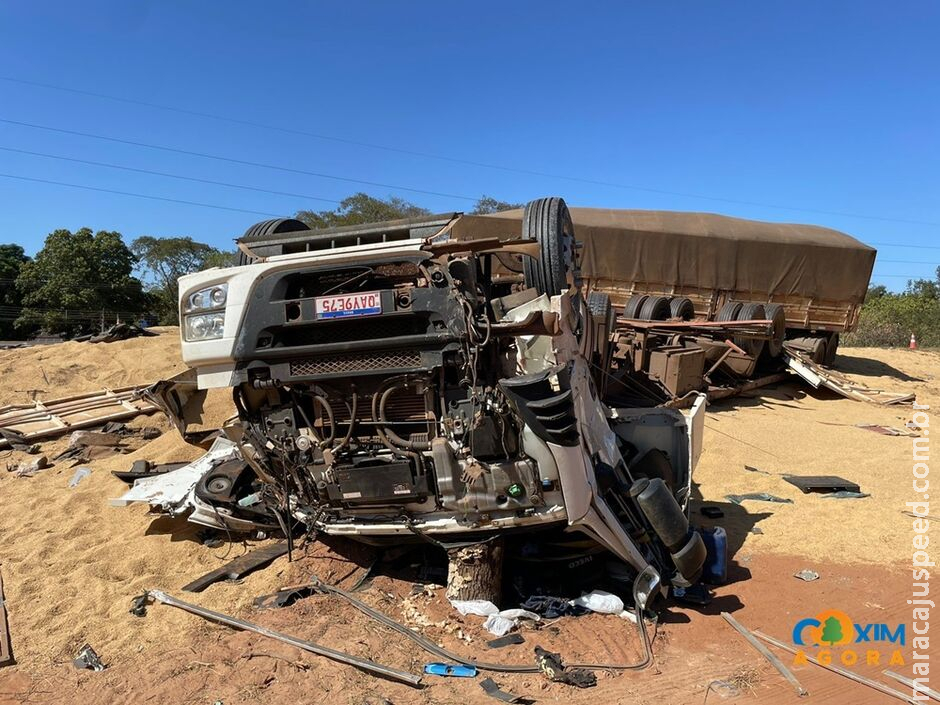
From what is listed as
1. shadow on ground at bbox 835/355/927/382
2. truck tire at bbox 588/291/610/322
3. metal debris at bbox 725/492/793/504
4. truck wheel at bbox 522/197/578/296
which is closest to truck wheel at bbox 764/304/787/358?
shadow on ground at bbox 835/355/927/382

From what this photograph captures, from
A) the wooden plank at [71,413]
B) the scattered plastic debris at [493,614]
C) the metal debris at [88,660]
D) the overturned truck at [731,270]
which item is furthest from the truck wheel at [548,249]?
the overturned truck at [731,270]

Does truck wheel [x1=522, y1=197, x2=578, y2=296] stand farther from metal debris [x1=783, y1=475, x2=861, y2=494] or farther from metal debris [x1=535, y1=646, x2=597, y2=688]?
metal debris [x1=783, y1=475, x2=861, y2=494]

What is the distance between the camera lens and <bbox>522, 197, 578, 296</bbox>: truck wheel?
324 cm

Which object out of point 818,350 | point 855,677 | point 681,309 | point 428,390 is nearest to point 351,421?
point 428,390

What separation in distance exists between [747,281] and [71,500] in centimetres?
1291

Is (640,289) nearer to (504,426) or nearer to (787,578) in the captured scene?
(787,578)

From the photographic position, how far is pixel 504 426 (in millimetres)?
3104

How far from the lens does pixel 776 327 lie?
11695mm

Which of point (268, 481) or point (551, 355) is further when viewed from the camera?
point (268, 481)

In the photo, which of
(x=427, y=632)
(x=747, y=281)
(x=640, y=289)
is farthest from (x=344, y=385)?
(x=747, y=281)

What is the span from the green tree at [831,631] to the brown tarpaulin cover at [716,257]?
1025cm

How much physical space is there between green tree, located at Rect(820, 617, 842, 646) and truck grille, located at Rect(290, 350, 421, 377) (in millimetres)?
2687

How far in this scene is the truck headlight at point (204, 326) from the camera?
3240 millimetres

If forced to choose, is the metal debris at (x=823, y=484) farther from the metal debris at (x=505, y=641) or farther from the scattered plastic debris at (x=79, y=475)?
the scattered plastic debris at (x=79, y=475)
